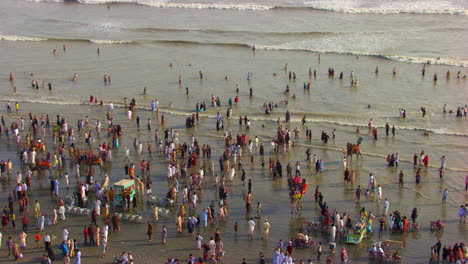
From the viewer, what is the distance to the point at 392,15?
88938mm

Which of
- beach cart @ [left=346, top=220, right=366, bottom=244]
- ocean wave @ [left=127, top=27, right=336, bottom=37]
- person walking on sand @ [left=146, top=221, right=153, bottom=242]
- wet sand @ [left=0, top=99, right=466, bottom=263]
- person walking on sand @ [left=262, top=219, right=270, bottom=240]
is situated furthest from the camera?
ocean wave @ [left=127, top=27, right=336, bottom=37]

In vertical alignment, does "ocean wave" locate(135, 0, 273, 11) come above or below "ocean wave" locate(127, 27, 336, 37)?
above

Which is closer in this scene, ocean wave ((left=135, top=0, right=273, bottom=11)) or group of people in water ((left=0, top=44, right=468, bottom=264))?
group of people in water ((left=0, top=44, right=468, bottom=264))

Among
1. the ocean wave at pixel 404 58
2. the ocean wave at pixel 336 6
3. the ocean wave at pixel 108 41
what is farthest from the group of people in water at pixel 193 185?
the ocean wave at pixel 336 6

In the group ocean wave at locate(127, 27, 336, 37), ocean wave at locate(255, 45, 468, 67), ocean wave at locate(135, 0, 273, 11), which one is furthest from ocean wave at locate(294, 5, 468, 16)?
ocean wave at locate(255, 45, 468, 67)

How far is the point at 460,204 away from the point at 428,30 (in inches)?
2112

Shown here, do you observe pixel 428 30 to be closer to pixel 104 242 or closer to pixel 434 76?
pixel 434 76

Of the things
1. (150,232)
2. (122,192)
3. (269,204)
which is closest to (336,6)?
(269,204)

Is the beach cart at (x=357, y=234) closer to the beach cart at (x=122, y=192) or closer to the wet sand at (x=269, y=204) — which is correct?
the wet sand at (x=269, y=204)

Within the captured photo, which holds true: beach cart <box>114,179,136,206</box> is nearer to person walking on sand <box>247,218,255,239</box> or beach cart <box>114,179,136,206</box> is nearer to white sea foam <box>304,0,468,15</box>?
person walking on sand <box>247,218,255,239</box>

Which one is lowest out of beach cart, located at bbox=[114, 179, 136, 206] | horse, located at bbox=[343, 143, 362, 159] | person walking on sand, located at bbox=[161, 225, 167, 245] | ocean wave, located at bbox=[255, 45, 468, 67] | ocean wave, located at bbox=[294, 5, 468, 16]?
person walking on sand, located at bbox=[161, 225, 167, 245]

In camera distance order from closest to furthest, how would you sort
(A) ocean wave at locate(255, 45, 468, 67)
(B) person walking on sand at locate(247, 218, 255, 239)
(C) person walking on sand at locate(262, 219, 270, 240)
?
1. (C) person walking on sand at locate(262, 219, 270, 240)
2. (B) person walking on sand at locate(247, 218, 255, 239)
3. (A) ocean wave at locate(255, 45, 468, 67)

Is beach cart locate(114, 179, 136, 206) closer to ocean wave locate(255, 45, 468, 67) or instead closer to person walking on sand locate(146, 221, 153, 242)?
person walking on sand locate(146, 221, 153, 242)

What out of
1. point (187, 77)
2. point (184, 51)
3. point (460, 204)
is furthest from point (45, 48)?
point (460, 204)
